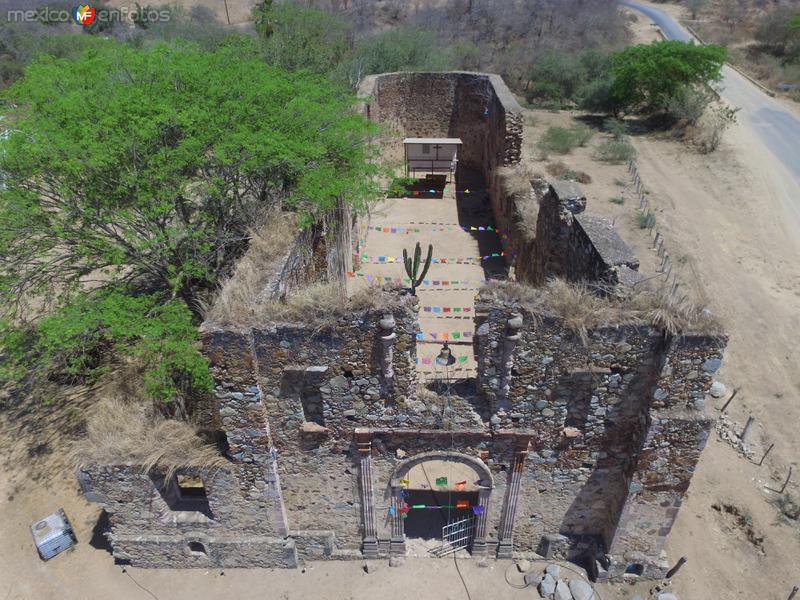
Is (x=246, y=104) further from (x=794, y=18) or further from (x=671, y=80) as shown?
(x=794, y=18)

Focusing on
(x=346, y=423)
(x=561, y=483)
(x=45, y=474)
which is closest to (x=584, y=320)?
(x=561, y=483)

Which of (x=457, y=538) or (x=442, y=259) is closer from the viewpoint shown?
(x=457, y=538)

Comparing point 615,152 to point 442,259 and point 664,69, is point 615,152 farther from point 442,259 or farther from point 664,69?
point 442,259

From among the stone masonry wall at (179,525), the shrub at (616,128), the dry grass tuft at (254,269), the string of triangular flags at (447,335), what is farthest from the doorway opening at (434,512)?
the shrub at (616,128)

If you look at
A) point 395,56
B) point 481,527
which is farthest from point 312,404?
point 395,56

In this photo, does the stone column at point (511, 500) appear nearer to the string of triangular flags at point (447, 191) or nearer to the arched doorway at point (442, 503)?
the arched doorway at point (442, 503)

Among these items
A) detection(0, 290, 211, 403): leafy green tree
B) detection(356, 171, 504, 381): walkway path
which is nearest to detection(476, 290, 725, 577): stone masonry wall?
detection(356, 171, 504, 381): walkway path
